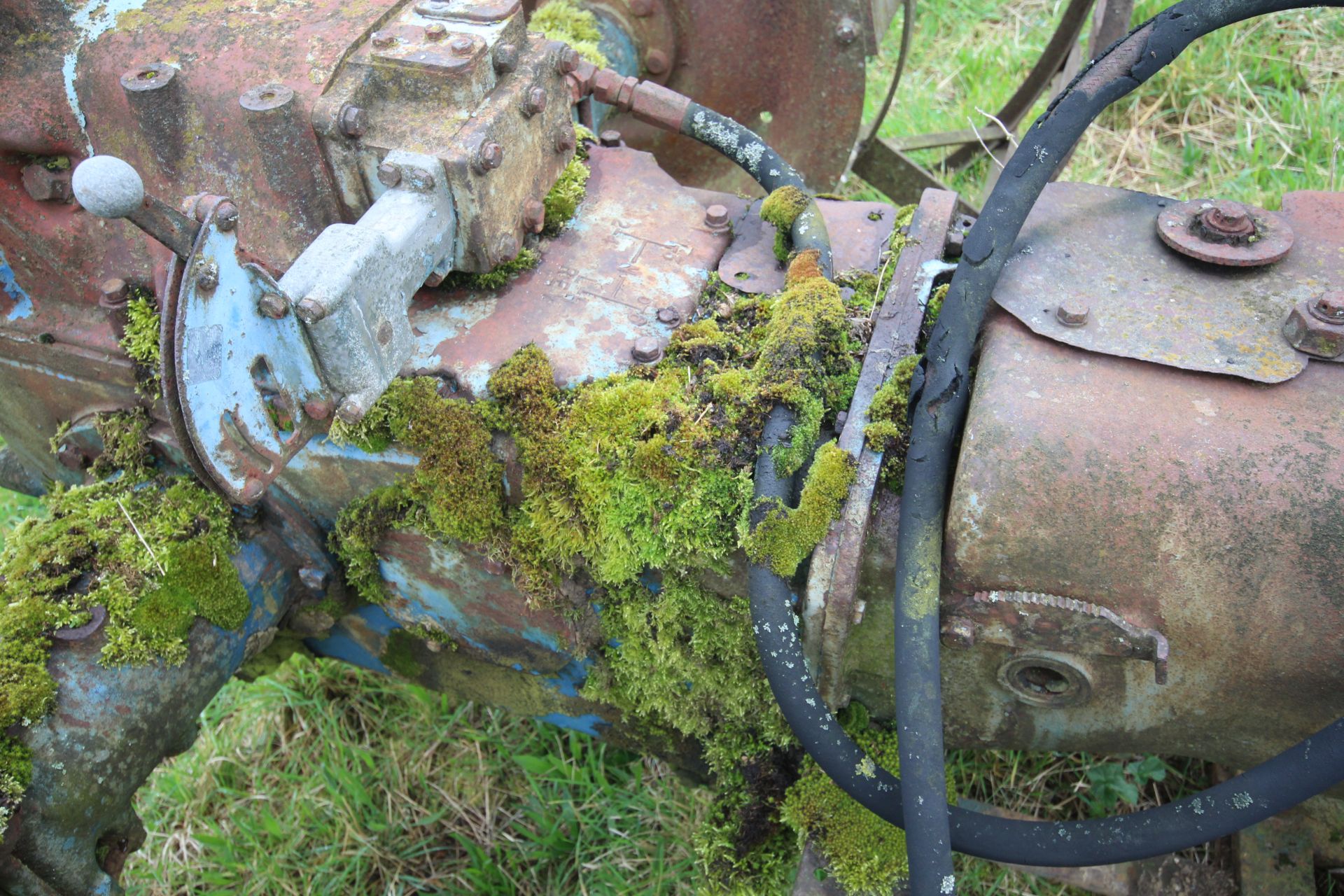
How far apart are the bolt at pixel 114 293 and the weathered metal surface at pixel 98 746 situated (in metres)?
0.45

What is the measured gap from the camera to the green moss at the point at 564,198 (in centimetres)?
168

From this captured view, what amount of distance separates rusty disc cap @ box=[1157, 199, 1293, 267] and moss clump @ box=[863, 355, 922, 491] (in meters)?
0.40

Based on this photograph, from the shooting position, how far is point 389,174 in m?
1.40

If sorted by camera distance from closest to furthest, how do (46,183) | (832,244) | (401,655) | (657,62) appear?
(46,183), (832,244), (401,655), (657,62)

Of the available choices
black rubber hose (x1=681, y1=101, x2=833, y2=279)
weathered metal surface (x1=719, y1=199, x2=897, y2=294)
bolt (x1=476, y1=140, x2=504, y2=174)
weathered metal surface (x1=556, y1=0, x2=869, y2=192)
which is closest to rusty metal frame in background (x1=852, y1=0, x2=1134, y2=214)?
weathered metal surface (x1=556, y1=0, x2=869, y2=192)

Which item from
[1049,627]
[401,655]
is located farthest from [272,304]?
[1049,627]

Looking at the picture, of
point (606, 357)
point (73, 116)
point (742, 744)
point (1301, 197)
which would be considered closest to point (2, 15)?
point (73, 116)

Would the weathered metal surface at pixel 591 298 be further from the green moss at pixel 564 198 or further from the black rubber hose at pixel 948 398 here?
the black rubber hose at pixel 948 398

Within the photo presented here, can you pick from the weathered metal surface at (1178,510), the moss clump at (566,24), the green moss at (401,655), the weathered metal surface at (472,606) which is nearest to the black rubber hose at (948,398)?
the weathered metal surface at (1178,510)

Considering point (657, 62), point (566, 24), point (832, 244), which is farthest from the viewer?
point (657, 62)

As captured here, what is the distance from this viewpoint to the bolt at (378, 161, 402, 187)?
4.58 ft

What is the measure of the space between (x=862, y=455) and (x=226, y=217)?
2.73ft

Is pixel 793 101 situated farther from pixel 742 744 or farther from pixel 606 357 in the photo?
pixel 742 744

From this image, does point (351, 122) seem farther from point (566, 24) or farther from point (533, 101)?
point (566, 24)
